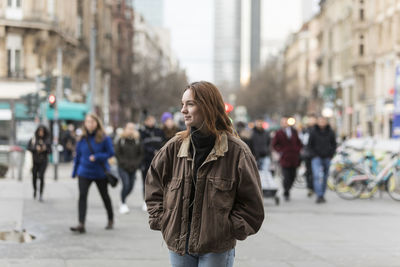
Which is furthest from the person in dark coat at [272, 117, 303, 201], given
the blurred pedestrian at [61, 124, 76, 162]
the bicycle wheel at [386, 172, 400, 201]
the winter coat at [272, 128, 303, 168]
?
the blurred pedestrian at [61, 124, 76, 162]

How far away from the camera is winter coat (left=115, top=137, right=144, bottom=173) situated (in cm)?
1350

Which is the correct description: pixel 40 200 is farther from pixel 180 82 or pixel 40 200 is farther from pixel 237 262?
pixel 180 82

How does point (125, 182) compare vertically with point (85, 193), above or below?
below

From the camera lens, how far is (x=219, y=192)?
420 centimetres

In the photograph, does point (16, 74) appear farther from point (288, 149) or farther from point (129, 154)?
point (129, 154)

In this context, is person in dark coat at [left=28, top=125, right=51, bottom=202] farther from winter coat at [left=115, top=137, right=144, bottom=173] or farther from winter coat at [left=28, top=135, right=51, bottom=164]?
winter coat at [left=115, top=137, right=144, bottom=173]

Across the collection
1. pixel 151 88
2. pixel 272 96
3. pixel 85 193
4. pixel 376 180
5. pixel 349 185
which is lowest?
pixel 349 185

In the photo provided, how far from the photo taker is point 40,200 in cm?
1545

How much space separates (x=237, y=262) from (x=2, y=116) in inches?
1262

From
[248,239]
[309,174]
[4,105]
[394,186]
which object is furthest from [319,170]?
[4,105]

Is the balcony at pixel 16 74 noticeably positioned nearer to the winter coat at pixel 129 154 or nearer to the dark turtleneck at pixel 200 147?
the winter coat at pixel 129 154

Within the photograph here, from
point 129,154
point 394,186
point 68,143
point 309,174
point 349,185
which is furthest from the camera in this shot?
point 68,143

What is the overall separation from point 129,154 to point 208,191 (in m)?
9.39

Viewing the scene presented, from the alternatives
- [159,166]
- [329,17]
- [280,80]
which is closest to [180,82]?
[329,17]
